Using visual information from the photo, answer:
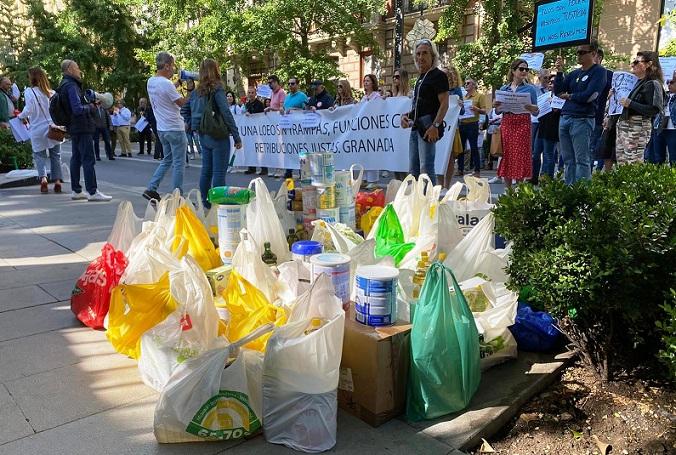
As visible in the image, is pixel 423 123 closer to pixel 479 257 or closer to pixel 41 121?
pixel 479 257

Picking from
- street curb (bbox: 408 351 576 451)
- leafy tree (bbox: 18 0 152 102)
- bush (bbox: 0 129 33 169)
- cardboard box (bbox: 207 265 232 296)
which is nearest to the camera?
street curb (bbox: 408 351 576 451)

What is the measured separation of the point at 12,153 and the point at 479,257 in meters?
11.3

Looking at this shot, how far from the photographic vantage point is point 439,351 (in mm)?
2355

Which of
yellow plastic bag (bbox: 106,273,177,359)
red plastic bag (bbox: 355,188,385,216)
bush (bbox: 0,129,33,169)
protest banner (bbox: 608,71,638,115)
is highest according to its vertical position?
protest banner (bbox: 608,71,638,115)

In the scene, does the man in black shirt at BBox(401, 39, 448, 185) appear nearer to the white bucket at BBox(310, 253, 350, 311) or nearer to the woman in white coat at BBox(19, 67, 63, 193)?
the white bucket at BBox(310, 253, 350, 311)

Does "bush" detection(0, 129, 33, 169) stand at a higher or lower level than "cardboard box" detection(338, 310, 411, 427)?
higher

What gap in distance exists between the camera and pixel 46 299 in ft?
12.8

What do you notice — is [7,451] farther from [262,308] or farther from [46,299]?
[46,299]

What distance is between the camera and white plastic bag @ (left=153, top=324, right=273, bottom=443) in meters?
2.19

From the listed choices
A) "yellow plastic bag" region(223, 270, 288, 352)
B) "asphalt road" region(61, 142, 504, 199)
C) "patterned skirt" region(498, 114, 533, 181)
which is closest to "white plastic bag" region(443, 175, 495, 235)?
"yellow plastic bag" region(223, 270, 288, 352)

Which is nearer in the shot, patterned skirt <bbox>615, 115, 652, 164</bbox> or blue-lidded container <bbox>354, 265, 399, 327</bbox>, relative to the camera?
blue-lidded container <bbox>354, 265, 399, 327</bbox>

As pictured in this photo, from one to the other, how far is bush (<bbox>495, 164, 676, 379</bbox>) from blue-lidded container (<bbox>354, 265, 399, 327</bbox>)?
23.5 inches

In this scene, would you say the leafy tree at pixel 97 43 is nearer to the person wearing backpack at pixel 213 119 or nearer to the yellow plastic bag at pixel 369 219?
the person wearing backpack at pixel 213 119

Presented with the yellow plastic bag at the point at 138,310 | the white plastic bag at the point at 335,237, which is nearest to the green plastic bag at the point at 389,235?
the white plastic bag at the point at 335,237
